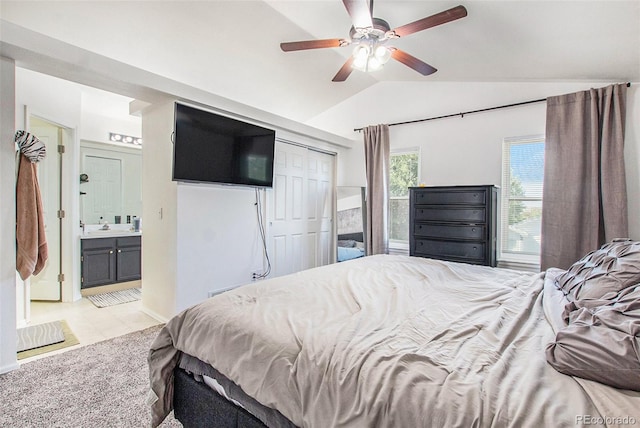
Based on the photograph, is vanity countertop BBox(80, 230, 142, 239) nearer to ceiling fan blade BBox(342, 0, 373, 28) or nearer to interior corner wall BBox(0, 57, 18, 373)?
interior corner wall BBox(0, 57, 18, 373)

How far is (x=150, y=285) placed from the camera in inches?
134

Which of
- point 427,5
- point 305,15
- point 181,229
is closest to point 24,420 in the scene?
point 181,229

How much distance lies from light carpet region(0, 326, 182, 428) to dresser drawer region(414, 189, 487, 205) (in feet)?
10.2

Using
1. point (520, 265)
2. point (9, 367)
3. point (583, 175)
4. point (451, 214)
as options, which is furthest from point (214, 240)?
point (583, 175)

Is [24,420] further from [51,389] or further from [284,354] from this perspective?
[284,354]

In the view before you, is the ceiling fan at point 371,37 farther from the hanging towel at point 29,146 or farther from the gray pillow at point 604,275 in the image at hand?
the hanging towel at point 29,146

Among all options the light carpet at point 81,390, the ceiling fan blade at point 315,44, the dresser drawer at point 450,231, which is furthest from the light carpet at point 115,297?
the dresser drawer at point 450,231

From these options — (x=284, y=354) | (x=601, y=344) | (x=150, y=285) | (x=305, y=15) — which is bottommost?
(x=150, y=285)

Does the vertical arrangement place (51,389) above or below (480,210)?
below

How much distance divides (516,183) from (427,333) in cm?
312

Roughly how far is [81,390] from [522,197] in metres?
4.42

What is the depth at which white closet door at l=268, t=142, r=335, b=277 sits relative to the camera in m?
4.11

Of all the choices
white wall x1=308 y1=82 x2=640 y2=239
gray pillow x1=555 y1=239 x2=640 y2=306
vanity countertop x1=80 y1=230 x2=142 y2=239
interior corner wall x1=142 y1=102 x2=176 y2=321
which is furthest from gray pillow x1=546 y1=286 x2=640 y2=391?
vanity countertop x1=80 y1=230 x2=142 y2=239

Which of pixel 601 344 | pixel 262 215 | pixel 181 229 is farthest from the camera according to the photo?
pixel 262 215
